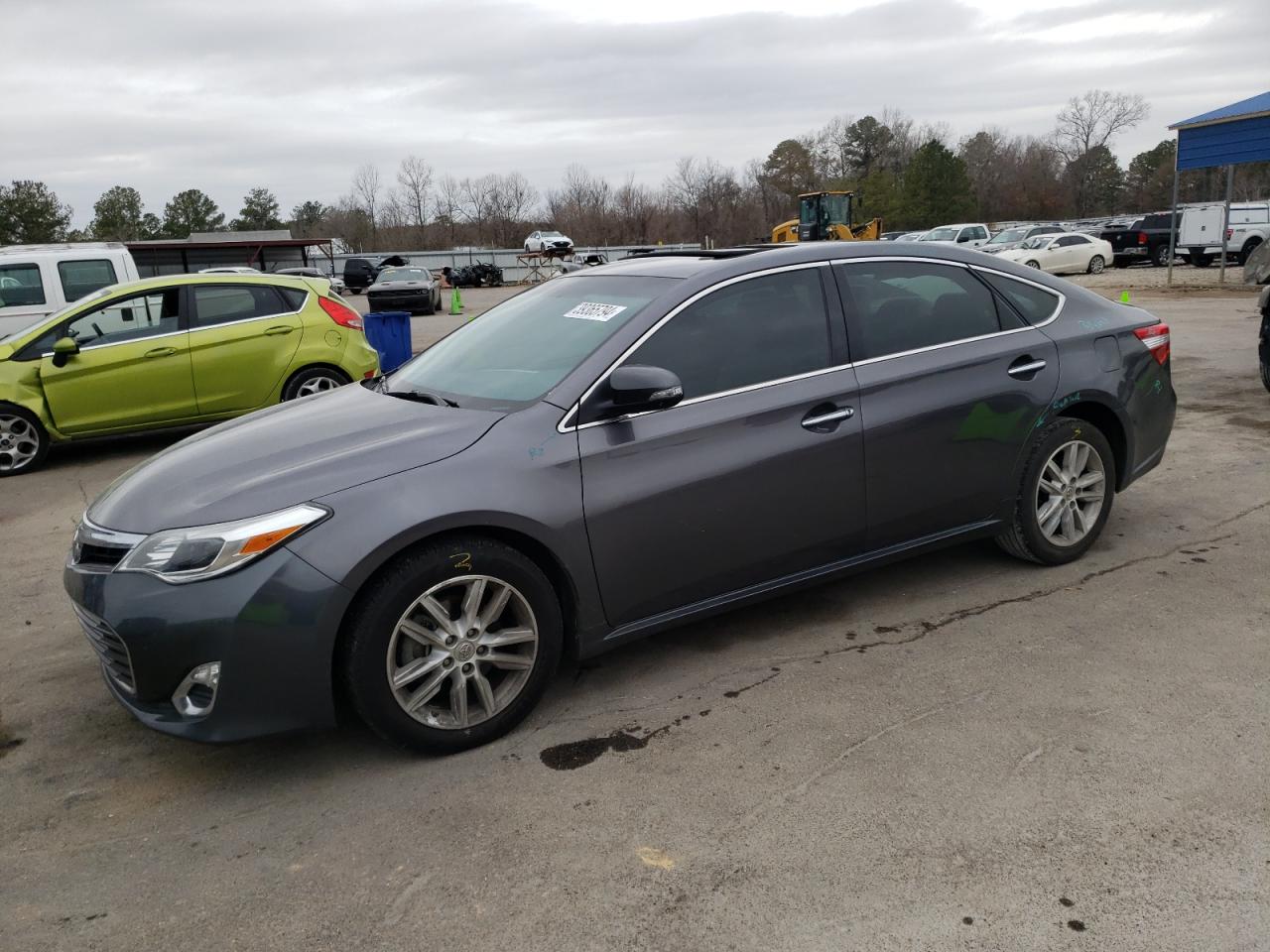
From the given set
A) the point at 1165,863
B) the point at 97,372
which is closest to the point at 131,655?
the point at 1165,863

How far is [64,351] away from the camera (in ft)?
27.7

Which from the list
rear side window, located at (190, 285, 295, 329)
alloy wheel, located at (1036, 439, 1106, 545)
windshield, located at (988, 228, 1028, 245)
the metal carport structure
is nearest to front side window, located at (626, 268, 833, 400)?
alloy wheel, located at (1036, 439, 1106, 545)

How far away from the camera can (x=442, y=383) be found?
419cm

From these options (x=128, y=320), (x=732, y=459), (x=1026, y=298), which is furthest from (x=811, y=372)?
(x=128, y=320)

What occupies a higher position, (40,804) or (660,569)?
(660,569)

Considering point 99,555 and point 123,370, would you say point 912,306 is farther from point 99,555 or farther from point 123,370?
point 123,370

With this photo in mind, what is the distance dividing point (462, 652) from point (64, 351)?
6887 mm

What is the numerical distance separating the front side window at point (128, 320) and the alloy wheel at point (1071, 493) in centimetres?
747

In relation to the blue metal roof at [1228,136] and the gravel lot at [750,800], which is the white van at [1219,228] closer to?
the blue metal roof at [1228,136]

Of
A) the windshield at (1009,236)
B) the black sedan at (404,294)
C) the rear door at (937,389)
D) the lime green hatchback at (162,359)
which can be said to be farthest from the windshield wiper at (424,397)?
the windshield at (1009,236)

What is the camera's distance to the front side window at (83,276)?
11.6 m

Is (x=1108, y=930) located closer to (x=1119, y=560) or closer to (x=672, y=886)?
(x=672, y=886)

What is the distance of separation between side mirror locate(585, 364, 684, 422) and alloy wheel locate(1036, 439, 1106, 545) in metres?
2.11

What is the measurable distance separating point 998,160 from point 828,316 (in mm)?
108117
